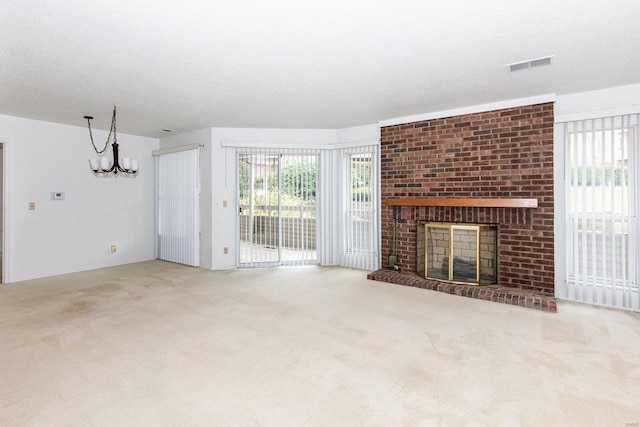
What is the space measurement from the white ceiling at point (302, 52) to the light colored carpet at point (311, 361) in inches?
89.8

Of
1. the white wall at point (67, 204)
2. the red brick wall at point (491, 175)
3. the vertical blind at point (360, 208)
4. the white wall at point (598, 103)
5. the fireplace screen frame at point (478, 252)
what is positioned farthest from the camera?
the vertical blind at point (360, 208)

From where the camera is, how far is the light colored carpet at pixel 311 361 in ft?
5.98

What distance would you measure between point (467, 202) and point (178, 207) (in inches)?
184

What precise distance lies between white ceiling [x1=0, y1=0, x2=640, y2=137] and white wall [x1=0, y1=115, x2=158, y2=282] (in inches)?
28.2

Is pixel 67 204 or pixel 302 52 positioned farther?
pixel 67 204

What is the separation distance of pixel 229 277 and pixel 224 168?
5.86ft

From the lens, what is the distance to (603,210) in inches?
142

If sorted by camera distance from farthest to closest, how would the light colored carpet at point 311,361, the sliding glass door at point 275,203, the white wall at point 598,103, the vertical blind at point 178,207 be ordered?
the vertical blind at point 178,207 → the sliding glass door at point 275,203 → the white wall at point 598,103 → the light colored carpet at point 311,361

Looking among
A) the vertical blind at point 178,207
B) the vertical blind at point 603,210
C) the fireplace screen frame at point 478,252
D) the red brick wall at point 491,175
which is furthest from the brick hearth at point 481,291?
the vertical blind at point 178,207

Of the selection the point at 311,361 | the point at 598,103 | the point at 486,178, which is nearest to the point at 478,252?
the point at 486,178

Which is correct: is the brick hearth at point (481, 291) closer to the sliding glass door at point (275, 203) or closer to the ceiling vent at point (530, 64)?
the sliding glass door at point (275, 203)

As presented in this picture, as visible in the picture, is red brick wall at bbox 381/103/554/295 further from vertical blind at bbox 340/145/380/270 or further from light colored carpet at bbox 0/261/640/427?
light colored carpet at bbox 0/261/640/427

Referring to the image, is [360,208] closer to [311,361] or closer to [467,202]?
[467,202]

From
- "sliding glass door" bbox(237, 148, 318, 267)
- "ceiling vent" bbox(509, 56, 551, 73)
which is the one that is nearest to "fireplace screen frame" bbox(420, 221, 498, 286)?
"ceiling vent" bbox(509, 56, 551, 73)
